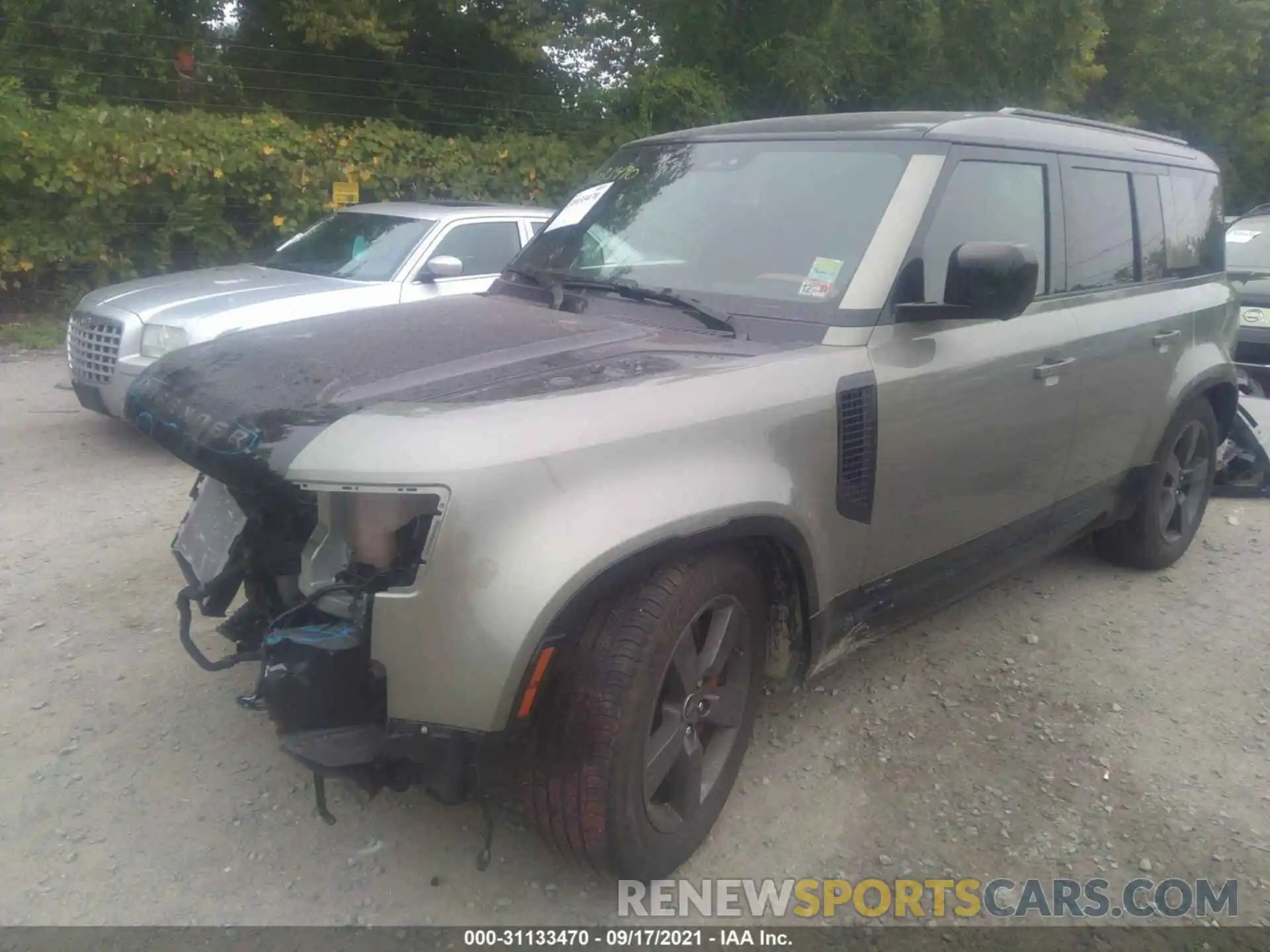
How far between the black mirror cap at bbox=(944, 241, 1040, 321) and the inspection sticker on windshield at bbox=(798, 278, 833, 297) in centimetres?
36

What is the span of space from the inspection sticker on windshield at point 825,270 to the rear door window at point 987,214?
0.30 meters

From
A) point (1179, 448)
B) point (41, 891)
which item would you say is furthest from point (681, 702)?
point (1179, 448)

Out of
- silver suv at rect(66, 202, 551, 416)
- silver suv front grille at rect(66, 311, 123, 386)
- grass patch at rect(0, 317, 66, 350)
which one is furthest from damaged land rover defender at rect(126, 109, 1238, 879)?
grass patch at rect(0, 317, 66, 350)

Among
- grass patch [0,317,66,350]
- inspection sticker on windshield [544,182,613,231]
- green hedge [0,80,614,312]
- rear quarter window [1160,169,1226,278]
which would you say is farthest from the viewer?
Answer: green hedge [0,80,614,312]

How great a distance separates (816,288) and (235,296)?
4.73 metres

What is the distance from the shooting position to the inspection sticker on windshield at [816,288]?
322 cm

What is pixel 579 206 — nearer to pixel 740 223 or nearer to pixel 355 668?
pixel 740 223

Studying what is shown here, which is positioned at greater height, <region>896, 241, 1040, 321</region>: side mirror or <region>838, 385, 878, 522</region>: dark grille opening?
<region>896, 241, 1040, 321</region>: side mirror

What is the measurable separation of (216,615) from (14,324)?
9364 mm

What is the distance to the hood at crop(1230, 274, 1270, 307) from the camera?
9180 mm

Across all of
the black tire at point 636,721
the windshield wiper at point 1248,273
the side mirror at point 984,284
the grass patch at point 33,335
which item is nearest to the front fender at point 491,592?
the black tire at point 636,721

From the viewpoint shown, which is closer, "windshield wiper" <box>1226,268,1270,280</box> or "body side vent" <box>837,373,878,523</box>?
"body side vent" <box>837,373,878,523</box>

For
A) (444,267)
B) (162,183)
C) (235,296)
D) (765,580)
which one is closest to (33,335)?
(162,183)

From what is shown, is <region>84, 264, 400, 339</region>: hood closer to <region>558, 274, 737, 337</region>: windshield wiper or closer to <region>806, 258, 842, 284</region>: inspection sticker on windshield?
<region>558, 274, 737, 337</region>: windshield wiper
